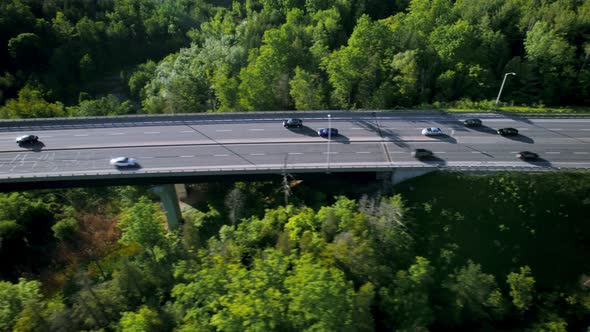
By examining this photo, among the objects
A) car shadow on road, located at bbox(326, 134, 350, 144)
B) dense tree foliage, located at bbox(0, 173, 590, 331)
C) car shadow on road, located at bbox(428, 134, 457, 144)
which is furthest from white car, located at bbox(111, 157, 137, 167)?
car shadow on road, located at bbox(428, 134, 457, 144)

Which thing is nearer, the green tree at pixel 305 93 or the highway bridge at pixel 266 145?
the highway bridge at pixel 266 145

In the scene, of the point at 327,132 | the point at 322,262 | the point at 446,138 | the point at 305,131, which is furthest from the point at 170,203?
the point at 446,138

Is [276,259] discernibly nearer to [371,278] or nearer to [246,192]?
[371,278]

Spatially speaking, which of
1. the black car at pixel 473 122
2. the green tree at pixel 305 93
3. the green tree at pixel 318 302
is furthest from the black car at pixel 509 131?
the green tree at pixel 318 302

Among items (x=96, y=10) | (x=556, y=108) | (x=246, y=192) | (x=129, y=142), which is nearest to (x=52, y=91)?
(x=96, y=10)

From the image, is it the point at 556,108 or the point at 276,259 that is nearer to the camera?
the point at 276,259

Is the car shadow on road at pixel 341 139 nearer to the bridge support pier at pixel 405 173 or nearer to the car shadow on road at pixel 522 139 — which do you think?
the bridge support pier at pixel 405 173
